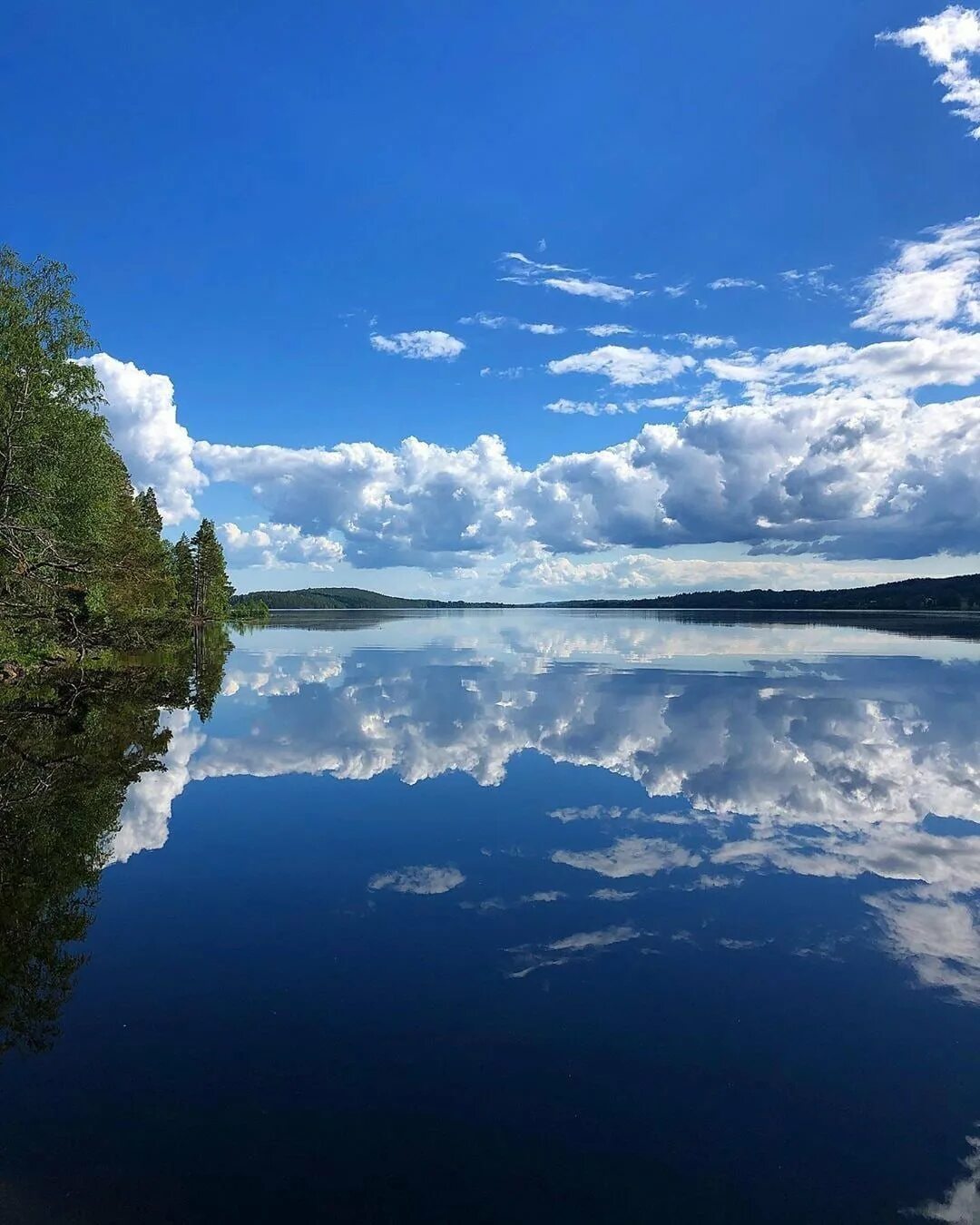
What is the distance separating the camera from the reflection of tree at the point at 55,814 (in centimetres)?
879

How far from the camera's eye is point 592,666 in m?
49.2

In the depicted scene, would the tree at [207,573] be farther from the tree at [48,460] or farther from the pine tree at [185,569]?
the tree at [48,460]

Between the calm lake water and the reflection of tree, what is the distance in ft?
0.84

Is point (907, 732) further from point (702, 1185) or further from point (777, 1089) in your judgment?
point (702, 1185)

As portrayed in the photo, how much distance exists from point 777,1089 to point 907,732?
20854 millimetres

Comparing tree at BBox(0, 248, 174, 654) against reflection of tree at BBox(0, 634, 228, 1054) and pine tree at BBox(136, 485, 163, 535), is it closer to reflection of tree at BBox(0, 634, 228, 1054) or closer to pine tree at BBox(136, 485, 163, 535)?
reflection of tree at BBox(0, 634, 228, 1054)

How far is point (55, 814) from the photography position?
594 inches

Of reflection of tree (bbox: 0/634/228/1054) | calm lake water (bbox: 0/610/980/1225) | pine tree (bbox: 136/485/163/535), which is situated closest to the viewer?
calm lake water (bbox: 0/610/980/1225)

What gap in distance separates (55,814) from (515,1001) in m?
11.3

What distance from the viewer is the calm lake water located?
18.8 ft

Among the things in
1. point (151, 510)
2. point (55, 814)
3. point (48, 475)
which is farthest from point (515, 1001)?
point (151, 510)

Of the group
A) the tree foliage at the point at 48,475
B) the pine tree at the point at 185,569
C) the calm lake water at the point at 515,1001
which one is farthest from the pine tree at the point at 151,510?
the calm lake water at the point at 515,1001

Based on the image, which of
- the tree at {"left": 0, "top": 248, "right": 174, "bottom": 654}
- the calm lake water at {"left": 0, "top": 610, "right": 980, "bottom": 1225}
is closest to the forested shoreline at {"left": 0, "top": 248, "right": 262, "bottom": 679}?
the tree at {"left": 0, "top": 248, "right": 174, "bottom": 654}

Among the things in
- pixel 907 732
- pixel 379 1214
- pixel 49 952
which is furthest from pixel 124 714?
pixel 907 732
